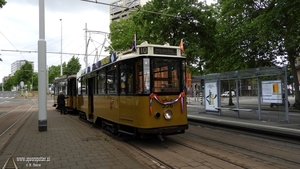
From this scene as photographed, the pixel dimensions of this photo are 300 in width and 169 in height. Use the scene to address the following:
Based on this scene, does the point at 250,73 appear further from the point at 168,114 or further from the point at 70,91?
the point at 70,91

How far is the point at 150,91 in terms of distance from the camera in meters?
7.53

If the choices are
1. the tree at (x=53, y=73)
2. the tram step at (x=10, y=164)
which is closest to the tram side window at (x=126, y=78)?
the tram step at (x=10, y=164)

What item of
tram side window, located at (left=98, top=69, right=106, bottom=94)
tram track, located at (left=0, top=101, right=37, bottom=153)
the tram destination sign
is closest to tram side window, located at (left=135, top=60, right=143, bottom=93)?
the tram destination sign

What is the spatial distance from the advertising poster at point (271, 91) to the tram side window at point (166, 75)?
675cm

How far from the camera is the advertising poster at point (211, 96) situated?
51.7ft

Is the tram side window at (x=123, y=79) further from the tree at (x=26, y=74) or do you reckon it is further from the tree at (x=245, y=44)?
the tree at (x=26, y=74)

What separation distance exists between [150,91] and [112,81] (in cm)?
213

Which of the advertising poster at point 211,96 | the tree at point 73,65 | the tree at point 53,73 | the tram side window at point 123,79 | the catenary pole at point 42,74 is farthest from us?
the tree at point 53,73

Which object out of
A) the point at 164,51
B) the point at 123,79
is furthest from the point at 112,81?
the point at 164,51

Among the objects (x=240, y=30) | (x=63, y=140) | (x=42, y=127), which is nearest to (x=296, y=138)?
(x=63, y=140)

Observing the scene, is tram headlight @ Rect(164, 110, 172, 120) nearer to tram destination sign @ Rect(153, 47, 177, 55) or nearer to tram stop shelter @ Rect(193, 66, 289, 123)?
tram destination sign @ Rect(153, 47, 177, 55)

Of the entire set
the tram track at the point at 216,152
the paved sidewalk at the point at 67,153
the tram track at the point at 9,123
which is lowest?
the tram track at the point at 216,152

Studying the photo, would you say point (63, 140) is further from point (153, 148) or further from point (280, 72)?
point (280, 72)

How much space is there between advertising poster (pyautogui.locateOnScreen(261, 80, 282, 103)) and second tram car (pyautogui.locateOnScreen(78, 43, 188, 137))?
6.48 m
